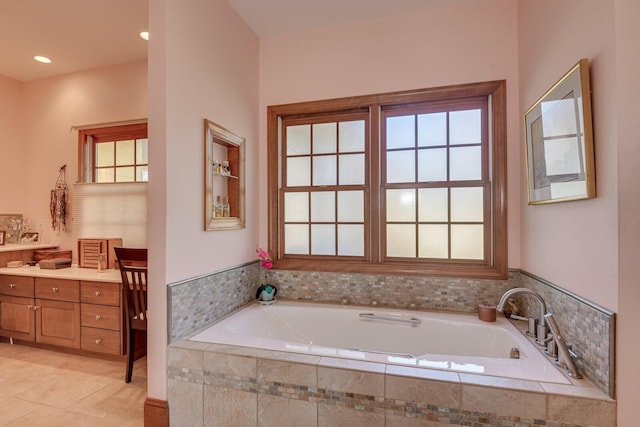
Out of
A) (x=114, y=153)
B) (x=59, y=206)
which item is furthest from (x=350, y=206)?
(x=59, y=206)

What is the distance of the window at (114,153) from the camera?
3188 millimetres

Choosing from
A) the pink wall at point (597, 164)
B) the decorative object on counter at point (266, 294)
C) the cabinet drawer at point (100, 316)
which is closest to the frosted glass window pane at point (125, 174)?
the cabinet drawer at point (100, 316)

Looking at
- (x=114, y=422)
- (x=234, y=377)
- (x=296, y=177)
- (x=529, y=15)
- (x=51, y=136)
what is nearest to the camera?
(x=234, y=377)

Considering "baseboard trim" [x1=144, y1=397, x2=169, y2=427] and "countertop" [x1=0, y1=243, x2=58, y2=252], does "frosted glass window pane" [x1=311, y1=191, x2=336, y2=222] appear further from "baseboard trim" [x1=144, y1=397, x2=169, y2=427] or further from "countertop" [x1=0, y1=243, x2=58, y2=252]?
"countertop" [x1=0, y1=243, x2=58, y2=252]

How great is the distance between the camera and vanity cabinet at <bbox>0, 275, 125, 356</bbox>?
252cm

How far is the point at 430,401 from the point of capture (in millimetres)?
1345

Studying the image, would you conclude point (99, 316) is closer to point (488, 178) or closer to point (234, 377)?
point (234, 377)

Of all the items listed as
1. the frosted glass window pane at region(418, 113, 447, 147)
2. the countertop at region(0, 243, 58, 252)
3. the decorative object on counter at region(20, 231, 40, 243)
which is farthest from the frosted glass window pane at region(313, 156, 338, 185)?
the decorative object on counter at region(20, 231, 40, 243)

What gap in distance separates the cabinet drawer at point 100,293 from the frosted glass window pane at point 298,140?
75.0 inches

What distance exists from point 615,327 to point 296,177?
7.51 ft

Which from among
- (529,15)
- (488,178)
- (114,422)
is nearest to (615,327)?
(488,178)

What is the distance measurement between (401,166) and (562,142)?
1155mm

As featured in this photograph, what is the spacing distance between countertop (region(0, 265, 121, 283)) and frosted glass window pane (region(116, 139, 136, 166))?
115 cm

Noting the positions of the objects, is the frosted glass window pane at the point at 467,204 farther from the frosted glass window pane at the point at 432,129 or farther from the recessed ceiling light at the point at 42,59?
the recessed ceiling light at the point at 42,59
